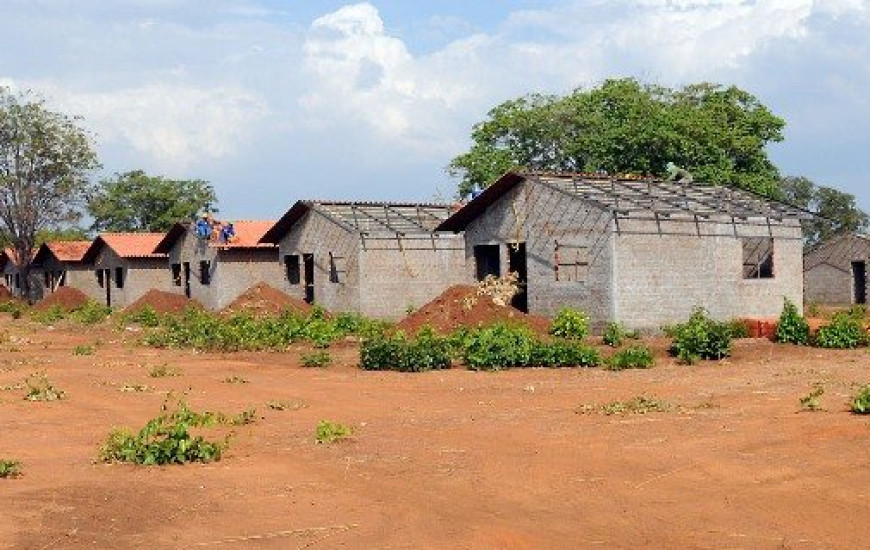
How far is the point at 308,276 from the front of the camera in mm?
35469

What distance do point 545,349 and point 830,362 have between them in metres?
5.35

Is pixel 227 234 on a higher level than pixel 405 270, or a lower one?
higher

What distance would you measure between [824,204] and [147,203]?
47755 mm

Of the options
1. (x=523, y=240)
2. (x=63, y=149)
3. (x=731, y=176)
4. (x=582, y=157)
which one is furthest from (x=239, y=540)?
(x=63, y=149)

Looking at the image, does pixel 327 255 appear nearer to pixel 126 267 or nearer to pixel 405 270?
pixel 405 270

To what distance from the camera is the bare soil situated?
7.34 m

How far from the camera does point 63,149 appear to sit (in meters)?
51.8

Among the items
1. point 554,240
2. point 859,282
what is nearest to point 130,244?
point 554,240

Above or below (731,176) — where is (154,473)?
below

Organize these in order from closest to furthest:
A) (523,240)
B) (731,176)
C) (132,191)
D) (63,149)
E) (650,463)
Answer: (650,463)
(523,240)
(731,176)
(63,149)
(132,191)

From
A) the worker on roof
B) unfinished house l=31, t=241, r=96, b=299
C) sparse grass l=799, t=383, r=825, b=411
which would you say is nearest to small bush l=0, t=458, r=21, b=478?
sparse grass l=799, t=383, r=825, b=411

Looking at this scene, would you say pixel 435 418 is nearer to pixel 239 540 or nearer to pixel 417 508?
pixel 417 508

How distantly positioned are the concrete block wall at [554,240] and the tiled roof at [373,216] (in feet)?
16.9

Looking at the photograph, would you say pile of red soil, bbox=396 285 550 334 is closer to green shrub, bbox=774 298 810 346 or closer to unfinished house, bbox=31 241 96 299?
green shrub, bbox=774 298 810 346
